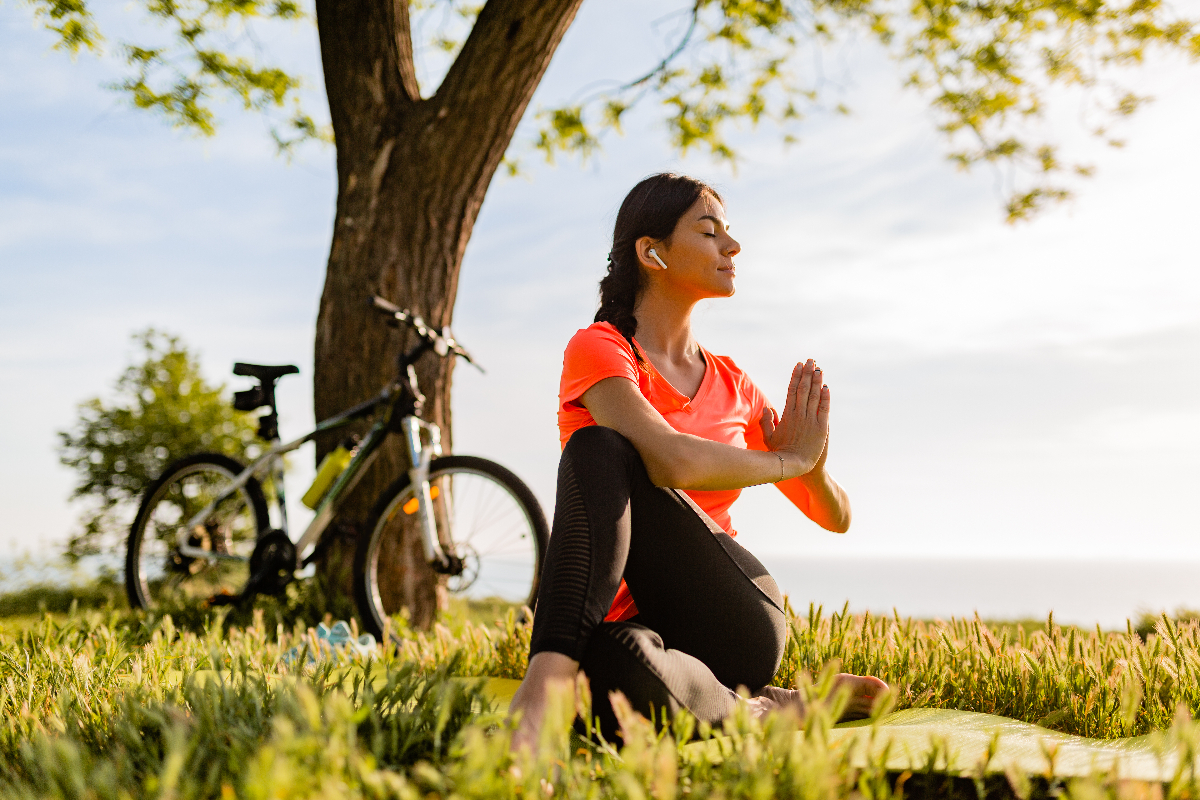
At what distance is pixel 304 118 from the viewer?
819 cm

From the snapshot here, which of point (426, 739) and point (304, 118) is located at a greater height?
point (304, 118)

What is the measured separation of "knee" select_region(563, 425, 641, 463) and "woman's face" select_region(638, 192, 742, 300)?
674 mm

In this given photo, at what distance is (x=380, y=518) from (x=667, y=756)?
3.26 meters

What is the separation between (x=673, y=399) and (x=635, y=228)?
58 centimetres

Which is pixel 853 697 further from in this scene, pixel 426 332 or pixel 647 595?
pixel 426 332

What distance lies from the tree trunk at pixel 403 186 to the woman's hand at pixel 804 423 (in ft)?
9.43

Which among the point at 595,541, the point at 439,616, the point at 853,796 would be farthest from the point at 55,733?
the point at 439,616

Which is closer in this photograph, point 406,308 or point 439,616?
point 439,616

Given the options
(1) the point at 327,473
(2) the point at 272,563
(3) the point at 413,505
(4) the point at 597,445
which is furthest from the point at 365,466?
(4) the point at 597,445

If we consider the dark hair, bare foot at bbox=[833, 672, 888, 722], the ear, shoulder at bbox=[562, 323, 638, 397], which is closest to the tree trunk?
the dark hair

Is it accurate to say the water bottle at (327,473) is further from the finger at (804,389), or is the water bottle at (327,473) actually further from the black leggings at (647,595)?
the finger at (804,389)

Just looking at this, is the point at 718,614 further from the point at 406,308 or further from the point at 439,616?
the point at 406,308

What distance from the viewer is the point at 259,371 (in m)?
4.96

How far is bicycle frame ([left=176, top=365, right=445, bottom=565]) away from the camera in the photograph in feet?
13.8
